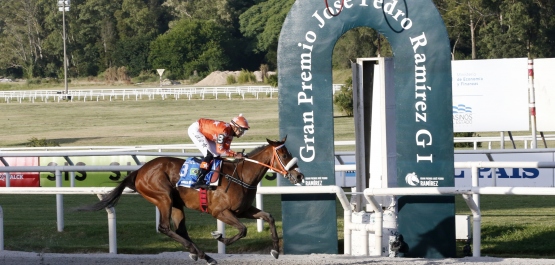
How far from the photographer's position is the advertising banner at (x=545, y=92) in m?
13.0

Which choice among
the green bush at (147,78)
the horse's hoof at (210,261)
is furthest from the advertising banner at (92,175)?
the green bush at (147,78)

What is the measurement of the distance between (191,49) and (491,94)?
150 ft

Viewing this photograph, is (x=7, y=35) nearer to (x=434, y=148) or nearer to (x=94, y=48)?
(x=94, y=48)

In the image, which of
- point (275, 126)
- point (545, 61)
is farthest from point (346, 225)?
point (275, 126)

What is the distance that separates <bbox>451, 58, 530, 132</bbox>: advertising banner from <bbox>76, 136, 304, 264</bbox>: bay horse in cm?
768

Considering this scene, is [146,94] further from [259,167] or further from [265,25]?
[259,167]

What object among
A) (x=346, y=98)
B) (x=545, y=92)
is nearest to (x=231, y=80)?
(x=346, y=98)

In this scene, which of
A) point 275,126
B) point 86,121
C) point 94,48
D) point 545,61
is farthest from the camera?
point 94,48

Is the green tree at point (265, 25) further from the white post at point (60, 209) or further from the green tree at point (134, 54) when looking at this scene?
the white post at point (60, 209)

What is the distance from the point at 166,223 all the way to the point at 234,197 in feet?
1.98

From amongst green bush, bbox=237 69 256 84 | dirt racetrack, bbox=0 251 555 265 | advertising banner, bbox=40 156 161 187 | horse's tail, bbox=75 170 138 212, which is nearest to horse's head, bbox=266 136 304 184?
dirt racetrack, bbox=0 251 555 265

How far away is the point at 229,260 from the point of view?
6684 millimetres

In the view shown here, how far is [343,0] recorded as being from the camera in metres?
6.77

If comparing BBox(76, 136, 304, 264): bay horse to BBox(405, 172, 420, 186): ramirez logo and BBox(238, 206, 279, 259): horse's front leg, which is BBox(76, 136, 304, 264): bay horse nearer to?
BBox(238, 206, 279, 259): horse's front leg
